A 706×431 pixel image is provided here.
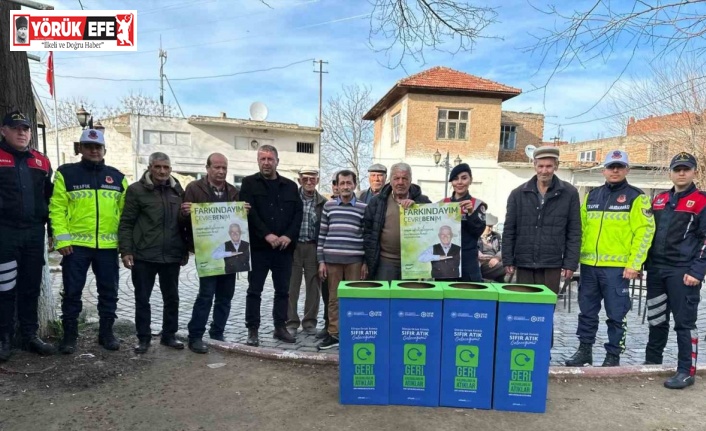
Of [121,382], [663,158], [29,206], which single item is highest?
[663,158]

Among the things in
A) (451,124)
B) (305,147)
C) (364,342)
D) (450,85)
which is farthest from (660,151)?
(305,147)

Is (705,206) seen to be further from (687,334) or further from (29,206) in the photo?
(29,206)

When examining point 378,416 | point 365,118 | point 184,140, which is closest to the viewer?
point 378,416

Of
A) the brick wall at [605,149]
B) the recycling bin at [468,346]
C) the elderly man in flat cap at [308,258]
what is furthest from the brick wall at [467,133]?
the recycling bin at [468,346]

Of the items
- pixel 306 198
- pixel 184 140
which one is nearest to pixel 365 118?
pixel 184 140

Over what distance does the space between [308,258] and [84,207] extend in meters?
2.50

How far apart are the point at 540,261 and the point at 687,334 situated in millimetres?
1353

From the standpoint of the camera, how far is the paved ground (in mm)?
4910

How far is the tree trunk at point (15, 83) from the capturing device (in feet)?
13.3

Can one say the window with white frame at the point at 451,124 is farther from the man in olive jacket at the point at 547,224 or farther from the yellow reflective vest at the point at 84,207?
the yellow reflective vest at the point at 84,207

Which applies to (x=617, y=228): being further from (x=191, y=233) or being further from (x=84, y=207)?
(x=84, y=207)

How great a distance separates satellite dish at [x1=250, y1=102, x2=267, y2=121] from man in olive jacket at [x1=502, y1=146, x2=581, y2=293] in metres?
27.8

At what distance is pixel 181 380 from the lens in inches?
146

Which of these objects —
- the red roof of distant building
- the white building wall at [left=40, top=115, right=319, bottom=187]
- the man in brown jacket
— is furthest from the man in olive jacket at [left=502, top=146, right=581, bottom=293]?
the white building wall at [left=40, top=115, right=319, bottom=187]
